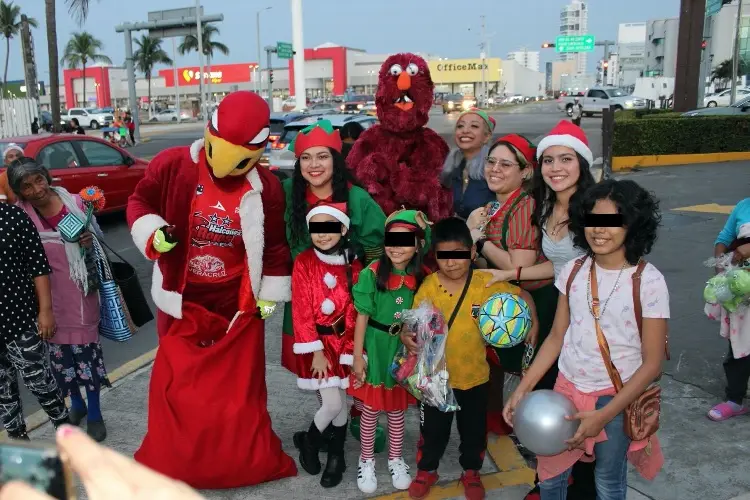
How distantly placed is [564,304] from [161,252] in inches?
75.8

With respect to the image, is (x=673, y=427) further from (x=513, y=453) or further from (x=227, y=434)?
(x=227, y=434)

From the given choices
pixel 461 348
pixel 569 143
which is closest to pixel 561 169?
pixel 569 143

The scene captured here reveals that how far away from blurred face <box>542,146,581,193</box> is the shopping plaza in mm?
77185

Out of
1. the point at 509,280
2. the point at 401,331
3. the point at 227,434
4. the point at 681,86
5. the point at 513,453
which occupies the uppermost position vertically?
the point at 681,86

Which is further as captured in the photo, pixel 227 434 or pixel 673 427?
pixel 673 427

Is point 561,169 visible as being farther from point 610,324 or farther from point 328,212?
point 328,212

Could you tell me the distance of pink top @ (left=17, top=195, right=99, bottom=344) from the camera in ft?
12.3

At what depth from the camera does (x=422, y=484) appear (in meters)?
3.19

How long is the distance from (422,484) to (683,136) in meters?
15.3

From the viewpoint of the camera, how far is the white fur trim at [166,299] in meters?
3.31

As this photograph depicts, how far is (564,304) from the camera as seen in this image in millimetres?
2684

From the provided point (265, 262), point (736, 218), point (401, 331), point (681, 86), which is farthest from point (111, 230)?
point (681, 86)

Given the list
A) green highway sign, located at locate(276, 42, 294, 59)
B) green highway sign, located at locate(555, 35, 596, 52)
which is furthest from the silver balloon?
green highway sign, located at locate(555, 35, 596, 52)

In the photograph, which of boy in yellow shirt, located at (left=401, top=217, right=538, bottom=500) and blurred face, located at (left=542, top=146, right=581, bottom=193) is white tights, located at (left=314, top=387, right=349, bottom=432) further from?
blurred face, located at (left=542, top=146, right=581, bottom=193)
